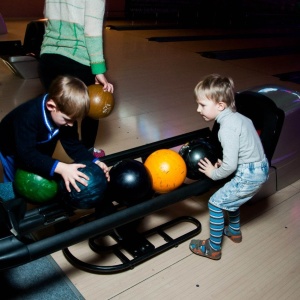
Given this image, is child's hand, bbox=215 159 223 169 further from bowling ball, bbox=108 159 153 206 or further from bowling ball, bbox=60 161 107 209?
bowling ball, bbox=60 161 107 209

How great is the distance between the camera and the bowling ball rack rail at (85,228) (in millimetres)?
1029

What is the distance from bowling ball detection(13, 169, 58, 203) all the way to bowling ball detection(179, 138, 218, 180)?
1.84 feet

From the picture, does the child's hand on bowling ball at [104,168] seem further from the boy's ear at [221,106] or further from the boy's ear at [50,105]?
the boy's ear at [221,106]

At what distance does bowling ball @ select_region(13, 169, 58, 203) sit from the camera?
126 cm

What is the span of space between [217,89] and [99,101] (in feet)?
2.21

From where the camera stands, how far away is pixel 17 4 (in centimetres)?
710

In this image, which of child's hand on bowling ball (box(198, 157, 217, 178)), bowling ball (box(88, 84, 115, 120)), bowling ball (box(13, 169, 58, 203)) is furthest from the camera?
bowling ball (box(88, 84, 115, 120))

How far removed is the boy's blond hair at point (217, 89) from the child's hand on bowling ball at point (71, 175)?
0.53m

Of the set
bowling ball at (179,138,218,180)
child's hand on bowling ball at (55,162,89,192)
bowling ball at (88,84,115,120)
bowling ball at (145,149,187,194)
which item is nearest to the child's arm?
child's hand on bowling ball at (55,162,89,192)

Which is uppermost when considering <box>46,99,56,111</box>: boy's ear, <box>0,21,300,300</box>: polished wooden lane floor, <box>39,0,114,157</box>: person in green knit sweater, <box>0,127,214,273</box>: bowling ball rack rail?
<box>39,0,114,157</box>: person in green knit sweater

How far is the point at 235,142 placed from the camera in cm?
127

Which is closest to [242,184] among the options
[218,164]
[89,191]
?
[218,164]

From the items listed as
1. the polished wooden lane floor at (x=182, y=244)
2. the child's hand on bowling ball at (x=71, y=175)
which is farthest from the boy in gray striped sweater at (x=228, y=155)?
the child's hand on bowling ball at (x=71, y=175)

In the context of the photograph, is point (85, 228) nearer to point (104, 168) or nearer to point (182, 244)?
point (104, 168)
